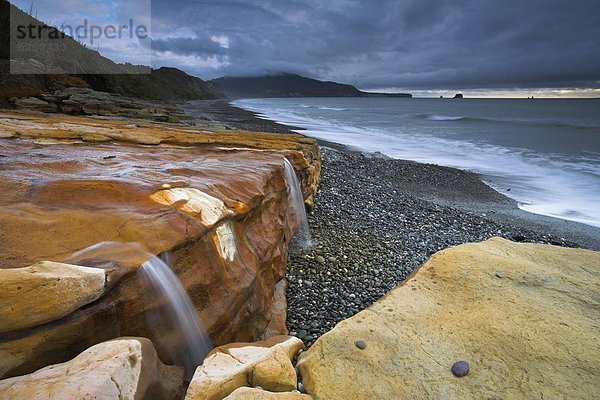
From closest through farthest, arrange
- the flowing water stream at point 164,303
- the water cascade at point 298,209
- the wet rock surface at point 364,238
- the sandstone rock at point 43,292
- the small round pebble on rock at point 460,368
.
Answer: the sandstone rock at point 43,292
the flowing water stream at point 164,303
the small round pebble on rock at point 460,368
the wet rock surface at point 364,238
the water cascade at point 298,209

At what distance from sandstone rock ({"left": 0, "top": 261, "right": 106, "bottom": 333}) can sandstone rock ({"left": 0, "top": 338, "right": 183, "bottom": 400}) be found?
287 millimetres

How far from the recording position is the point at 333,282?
214 inches

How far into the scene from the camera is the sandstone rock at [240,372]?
7.42ft

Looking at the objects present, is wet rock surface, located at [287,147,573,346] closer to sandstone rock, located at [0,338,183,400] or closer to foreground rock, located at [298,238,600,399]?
foreground rock, located at [298,238,600,399]

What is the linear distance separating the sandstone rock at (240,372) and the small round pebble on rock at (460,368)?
1262 millimetres

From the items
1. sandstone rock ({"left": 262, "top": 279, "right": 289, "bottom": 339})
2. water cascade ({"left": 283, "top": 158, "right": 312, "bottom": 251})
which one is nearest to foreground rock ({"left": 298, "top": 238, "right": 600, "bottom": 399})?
sandstone rock ({"left": 262, "top": 279, "right": 289, "bottom": 339})

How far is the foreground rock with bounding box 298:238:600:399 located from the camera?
8.41 feet

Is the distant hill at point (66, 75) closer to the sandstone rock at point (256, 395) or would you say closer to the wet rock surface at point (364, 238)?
the wet rock surface at point (364, 238)

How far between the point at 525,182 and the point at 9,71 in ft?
70.8

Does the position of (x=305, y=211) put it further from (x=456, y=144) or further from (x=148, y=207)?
(x=456, y=144)

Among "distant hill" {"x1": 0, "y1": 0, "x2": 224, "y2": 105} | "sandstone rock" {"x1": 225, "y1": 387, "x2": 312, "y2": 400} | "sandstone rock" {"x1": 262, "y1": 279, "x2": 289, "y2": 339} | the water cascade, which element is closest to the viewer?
"sandstone rock" {"x1": 225, "y1": 387, "x2": 312, "y2": 400}

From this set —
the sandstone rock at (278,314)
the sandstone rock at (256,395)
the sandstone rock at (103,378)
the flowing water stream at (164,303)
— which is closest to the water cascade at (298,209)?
the sandstone rock at (278,314)

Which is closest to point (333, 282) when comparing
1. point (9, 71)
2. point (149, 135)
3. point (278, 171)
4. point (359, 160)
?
point (278, 171)

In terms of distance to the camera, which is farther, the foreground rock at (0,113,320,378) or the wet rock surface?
the wet rock surface
